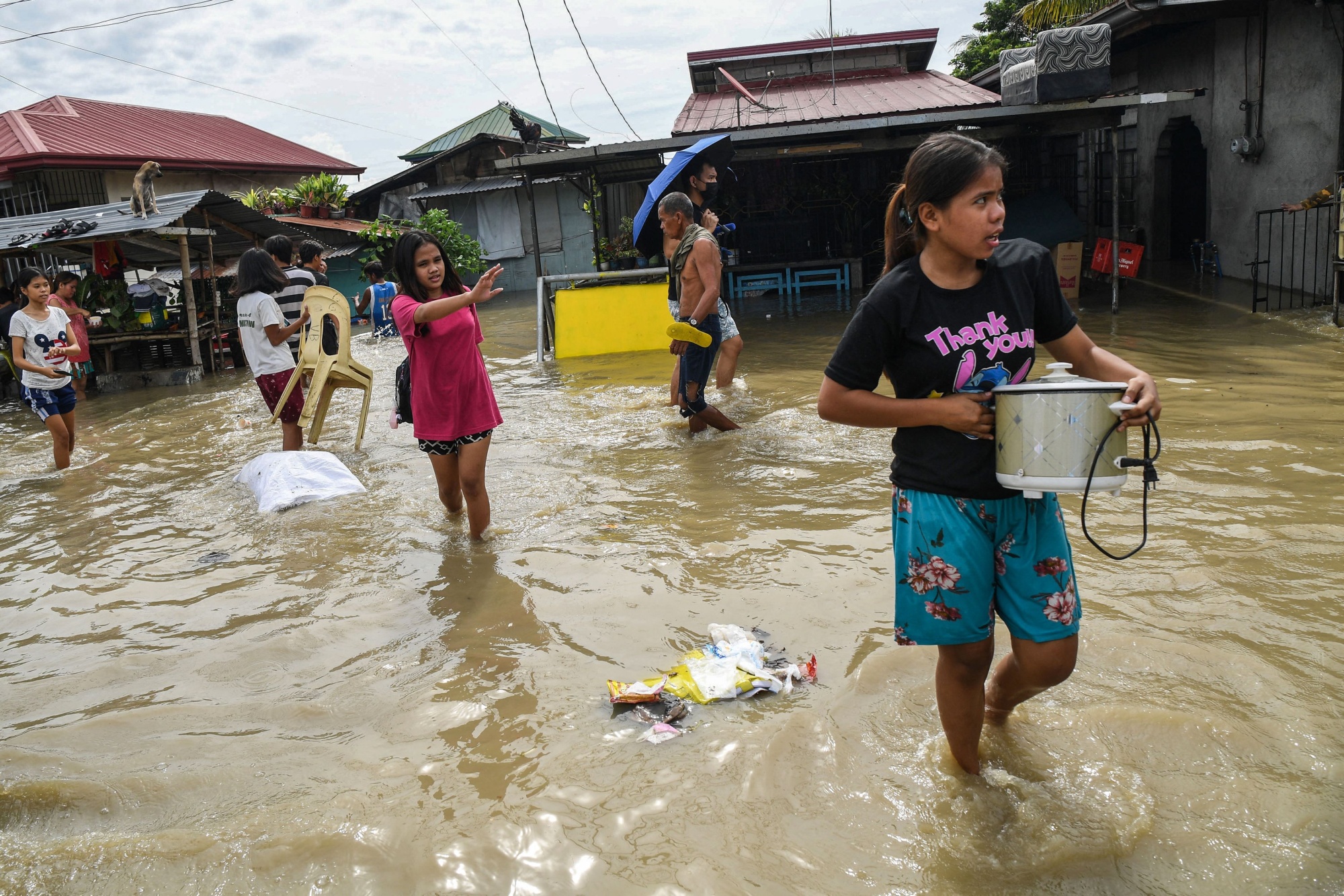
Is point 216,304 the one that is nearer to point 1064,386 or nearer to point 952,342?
point 952,342

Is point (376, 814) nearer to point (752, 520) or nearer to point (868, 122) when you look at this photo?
point (752, 520)

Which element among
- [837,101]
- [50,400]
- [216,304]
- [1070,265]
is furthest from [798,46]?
[50,400]

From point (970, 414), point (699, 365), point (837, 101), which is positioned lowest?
point (699, 365)

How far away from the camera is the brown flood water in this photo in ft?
8.41

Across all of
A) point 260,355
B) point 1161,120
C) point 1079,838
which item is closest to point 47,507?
point 260,355

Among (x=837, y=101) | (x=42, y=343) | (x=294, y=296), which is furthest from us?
(x=837, y=101)

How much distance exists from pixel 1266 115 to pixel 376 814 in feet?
47.5

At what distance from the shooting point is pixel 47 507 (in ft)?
23.3

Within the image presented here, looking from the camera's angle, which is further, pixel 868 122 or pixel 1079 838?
pixel 868 122

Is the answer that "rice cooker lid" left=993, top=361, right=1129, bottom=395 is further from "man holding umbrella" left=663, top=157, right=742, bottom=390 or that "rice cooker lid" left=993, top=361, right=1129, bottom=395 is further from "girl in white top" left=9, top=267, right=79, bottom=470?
"girl in white top" left=9, top=267, right=79, bottom=470

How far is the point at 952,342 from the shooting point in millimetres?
2395

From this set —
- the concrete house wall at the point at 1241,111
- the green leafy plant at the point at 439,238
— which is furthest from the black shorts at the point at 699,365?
the green leafy plant at the point at 439,238

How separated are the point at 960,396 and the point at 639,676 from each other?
179cm

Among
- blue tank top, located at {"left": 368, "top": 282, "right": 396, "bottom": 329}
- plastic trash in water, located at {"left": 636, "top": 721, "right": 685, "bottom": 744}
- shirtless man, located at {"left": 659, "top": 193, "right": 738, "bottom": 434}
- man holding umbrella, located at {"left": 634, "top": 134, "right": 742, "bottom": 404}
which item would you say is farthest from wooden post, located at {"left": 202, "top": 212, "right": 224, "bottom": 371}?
plastic trash in water, located at {"left": 636, "top": 721, "right": 685, "bottom": 744}
